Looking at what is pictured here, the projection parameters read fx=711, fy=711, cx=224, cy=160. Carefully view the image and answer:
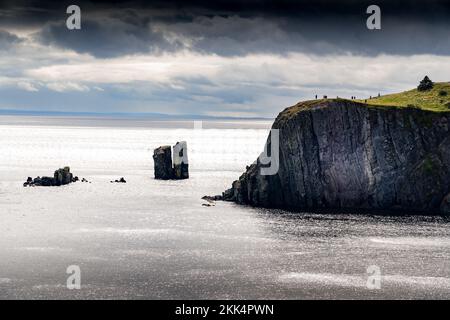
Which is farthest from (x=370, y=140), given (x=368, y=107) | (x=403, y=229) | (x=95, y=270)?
(x=95, y=270)

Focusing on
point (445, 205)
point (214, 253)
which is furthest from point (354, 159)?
point (214, 253)

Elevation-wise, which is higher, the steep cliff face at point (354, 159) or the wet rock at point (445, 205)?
the steep cliff face at point (354, 159)

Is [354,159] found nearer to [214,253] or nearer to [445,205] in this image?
[445,205]

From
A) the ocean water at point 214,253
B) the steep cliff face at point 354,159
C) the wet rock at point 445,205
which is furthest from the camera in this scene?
the steep cliff face at point 354,159

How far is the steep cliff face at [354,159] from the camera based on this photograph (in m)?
191

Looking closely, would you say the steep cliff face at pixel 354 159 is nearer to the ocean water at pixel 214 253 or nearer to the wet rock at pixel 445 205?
the wet rock at pixel 445 205

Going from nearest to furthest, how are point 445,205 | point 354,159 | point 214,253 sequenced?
point 214,253, point 445,205, point 354,159

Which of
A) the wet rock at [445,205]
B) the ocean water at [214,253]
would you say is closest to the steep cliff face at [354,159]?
the wet rock at [445,205]

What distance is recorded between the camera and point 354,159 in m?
194

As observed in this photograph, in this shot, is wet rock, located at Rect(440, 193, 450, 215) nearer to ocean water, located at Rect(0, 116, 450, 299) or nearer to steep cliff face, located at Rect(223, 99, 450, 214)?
steep cliff face, located at Rect(223, 99, 450, 214)

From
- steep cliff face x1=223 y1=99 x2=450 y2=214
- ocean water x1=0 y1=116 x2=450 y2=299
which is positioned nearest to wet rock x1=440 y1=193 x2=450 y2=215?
steep cliff face x1=223 y1=99 x2=450 y2=214

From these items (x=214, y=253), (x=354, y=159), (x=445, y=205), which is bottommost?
(x=214, y=253)
